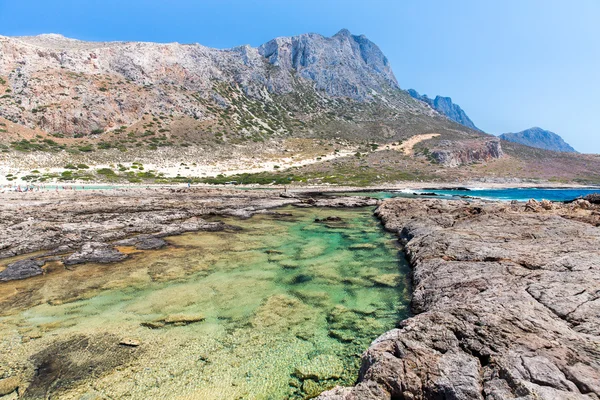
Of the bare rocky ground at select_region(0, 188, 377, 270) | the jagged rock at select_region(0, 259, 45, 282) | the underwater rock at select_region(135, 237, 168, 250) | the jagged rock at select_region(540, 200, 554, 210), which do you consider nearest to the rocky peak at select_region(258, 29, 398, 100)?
the bare rocky ground at select_region(0, 188, 377, 270)

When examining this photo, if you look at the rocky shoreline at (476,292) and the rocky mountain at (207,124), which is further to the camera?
the rocky mountain at (207,124)

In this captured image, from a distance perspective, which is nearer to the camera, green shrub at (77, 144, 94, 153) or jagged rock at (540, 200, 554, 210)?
jagged rock at (540, 200, 554, 210)

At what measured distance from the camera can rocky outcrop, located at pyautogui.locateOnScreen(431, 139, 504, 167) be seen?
108750 mm

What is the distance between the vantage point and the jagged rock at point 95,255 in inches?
667

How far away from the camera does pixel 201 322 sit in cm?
1125

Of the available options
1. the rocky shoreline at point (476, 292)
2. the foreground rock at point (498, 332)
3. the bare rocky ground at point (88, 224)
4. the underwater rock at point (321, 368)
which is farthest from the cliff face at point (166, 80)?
the foreground rock at point (498, 332)

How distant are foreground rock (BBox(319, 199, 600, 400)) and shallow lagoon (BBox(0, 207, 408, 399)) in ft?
6.29

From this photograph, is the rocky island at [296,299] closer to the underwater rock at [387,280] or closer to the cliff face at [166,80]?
the underwater rock at [387,280]

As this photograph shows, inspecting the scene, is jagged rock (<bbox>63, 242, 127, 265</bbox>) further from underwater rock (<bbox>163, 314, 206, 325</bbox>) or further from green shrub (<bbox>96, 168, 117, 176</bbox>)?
green shrub (<bbox>96, 168, 117, 176</bbox>)

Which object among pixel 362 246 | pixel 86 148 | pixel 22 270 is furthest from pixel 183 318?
pixel 86 148

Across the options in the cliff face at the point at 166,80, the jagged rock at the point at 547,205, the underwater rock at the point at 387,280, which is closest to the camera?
the underwater rock at the point at 387,280

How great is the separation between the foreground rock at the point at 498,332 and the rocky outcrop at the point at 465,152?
103m

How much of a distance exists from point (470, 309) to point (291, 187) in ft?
203

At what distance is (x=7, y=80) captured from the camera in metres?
90.5
